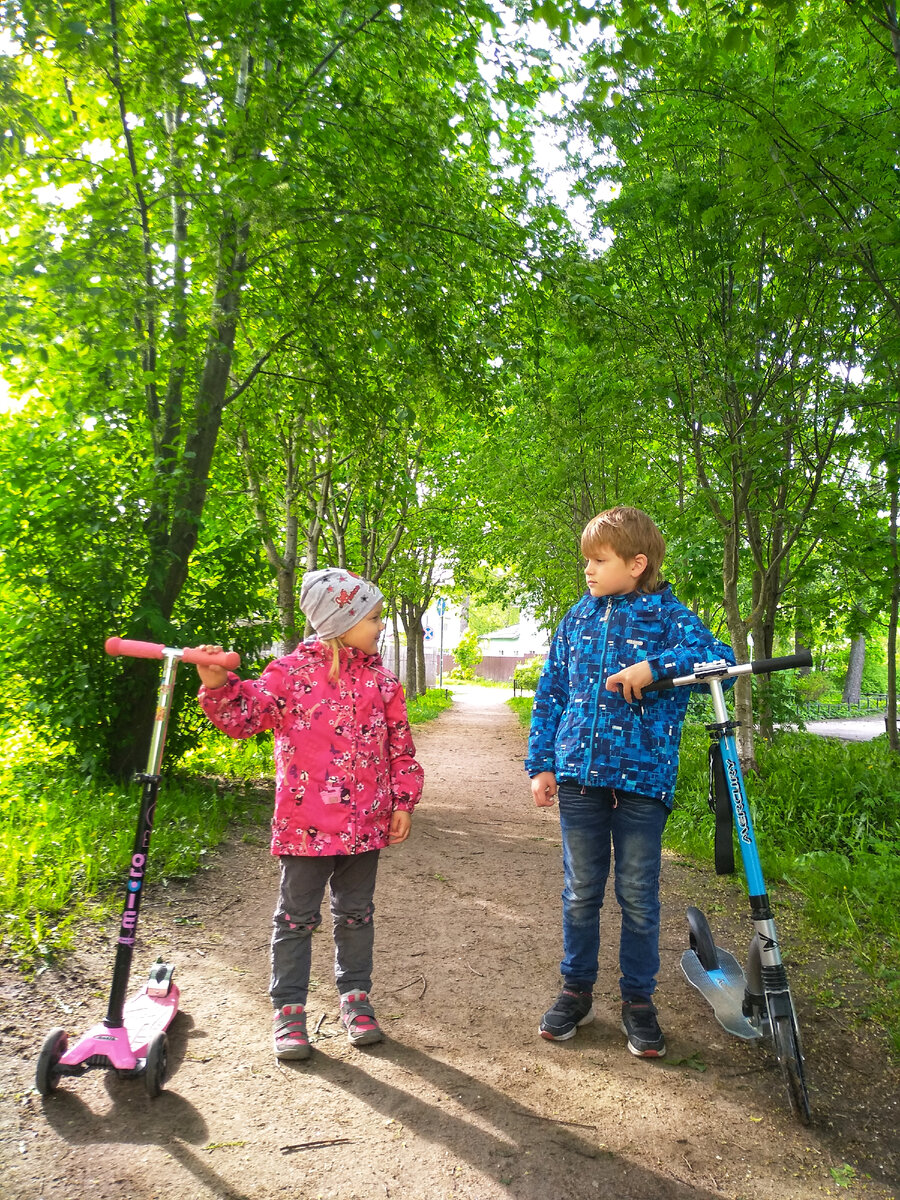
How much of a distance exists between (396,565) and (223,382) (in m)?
11.8

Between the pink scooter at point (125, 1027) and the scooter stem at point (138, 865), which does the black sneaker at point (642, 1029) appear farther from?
the scooter stem at point (138, 865)

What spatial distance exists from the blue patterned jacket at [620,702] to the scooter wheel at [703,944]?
725mm

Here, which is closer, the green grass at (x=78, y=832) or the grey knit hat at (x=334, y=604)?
the grey knit hat at (x=334, y=604)

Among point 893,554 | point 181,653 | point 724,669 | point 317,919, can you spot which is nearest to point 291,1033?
point 317,919

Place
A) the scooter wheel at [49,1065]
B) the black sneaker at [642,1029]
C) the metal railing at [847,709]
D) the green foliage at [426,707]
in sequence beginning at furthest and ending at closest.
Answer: the metal railing at [847,709] → the green foliage at [426,707] → the black sneaker at [642,1029] → the scooter wheel at [49,1065]

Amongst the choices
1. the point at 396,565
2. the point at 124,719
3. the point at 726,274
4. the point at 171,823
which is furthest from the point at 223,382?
the point at 396,565

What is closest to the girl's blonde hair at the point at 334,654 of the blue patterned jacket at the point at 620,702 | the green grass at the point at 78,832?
the blue patterned jacket at the point at 620,702

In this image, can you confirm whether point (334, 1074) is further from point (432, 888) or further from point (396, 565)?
point (396, 565)

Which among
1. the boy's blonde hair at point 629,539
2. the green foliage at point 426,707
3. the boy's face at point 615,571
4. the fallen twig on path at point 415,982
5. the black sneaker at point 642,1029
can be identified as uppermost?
the boy's blonde hair at point 629,539

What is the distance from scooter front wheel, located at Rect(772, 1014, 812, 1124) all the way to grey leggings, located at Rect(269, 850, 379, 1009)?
A: 146 cm

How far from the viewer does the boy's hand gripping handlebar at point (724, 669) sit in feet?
8.07

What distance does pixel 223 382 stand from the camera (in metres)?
6.53

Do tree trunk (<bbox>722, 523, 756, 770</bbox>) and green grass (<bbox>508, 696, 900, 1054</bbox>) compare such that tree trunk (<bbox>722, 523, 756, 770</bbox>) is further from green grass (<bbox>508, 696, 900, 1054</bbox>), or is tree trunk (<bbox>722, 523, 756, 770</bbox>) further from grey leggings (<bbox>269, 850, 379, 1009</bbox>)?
grey leggings (<bbox>269, 850, 379, 1009</bbox>)

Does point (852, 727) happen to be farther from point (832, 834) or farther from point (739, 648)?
point (832, 834)
